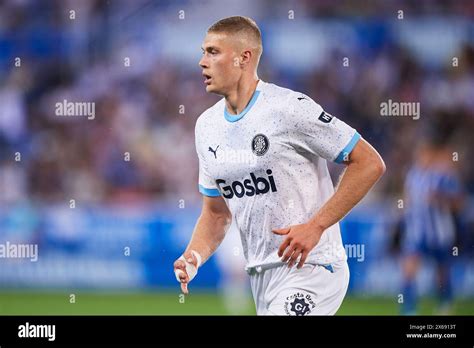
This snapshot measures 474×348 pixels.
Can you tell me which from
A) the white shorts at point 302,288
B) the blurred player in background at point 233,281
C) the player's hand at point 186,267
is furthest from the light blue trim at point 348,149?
the blurred player in background at point 233,281

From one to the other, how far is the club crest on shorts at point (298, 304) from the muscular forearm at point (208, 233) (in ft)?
1.95

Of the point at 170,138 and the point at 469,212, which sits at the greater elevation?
the point at 170,138

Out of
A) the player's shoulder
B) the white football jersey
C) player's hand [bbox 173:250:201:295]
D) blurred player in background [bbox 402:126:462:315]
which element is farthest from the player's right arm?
blurred player in background [bbox 402:126:462:315]

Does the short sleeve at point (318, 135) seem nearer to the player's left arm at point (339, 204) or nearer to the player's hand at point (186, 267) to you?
the player's left arm at point (339, 204)

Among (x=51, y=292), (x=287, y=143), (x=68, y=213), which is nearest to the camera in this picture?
(x=287, y=143)

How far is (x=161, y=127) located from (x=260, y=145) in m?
2.40

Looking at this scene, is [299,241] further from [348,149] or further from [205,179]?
[205,179]

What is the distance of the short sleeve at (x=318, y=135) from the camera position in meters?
5.52

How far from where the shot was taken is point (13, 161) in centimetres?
753

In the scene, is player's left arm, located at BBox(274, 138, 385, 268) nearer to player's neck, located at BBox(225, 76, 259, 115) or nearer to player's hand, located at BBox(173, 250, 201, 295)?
player's hand, located at BBox(173, 250, 201, 295)
